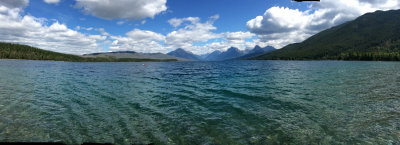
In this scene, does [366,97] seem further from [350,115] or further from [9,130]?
[9,130]

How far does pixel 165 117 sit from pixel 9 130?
10980mm

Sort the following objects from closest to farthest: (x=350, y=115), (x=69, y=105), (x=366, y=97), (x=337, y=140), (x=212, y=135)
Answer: (x=337, y=140) → (x=212, y=135) → (x=350, y=115) → (x=69, y=105) → (x=366, y=97)

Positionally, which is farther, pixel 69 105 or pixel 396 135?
pixel 69 105

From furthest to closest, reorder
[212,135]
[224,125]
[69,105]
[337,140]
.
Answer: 1. [69,105]
2. [224,125]
3. [212,135]
4. [337,140]

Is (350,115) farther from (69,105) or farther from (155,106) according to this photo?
A: (69,105)

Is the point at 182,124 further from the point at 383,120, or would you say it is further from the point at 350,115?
the point at 383,120

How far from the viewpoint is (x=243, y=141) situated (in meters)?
11.9

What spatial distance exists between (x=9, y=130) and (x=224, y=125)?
15547mm

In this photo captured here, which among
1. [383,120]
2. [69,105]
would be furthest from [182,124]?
[383,120]

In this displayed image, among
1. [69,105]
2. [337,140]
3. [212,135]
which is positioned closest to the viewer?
[337,140]

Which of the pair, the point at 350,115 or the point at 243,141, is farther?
the point at 350,115

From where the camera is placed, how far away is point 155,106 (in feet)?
66.3

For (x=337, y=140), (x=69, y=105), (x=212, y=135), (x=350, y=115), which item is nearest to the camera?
(x=337, y=140)

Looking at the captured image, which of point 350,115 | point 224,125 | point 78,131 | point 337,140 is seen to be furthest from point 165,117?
point 350,115
